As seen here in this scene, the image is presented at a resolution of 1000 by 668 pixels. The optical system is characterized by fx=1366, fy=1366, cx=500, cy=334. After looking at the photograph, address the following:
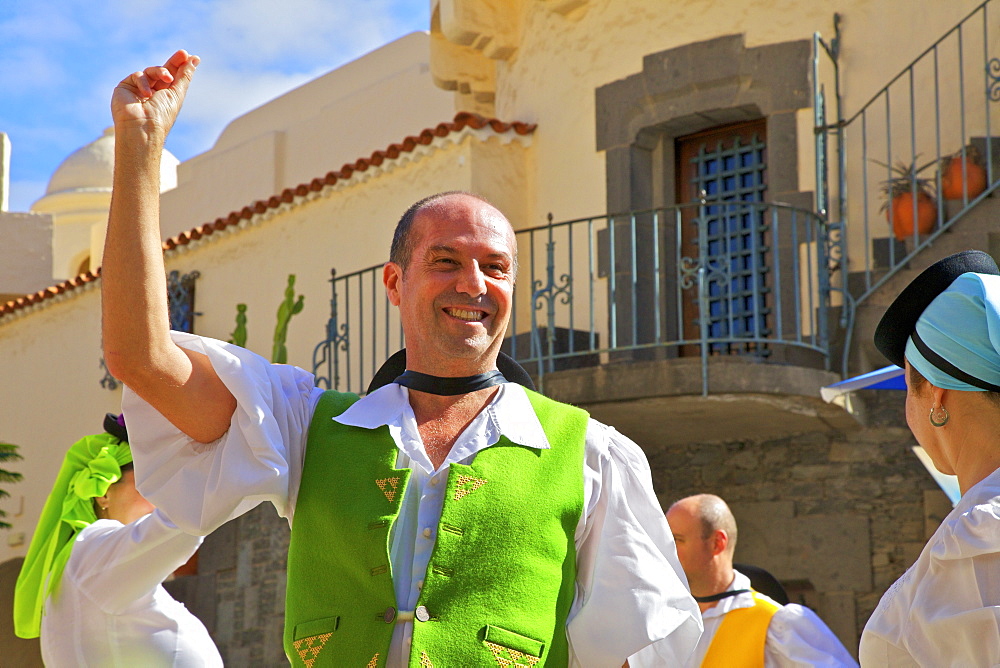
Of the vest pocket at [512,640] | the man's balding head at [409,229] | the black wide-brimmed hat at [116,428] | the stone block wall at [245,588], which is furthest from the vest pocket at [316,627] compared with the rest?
the stone block wall at [245,588]

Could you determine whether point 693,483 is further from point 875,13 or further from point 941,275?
point 941,275

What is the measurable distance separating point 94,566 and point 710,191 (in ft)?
21.1

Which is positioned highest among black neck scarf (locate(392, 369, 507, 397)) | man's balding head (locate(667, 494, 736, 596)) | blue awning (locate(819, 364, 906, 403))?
blue awning (locate(819, 364, 906, 403))

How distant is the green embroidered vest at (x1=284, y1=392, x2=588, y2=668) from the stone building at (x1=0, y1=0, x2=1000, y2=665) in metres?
5.24

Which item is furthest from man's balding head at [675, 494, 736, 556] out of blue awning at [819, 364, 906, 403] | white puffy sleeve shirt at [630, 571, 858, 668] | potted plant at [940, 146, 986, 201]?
potted plant at [940, 146, 986, 201]

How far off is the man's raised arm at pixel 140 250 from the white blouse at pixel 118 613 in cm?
135

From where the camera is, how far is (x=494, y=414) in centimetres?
258

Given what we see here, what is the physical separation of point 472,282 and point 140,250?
25.3 inches

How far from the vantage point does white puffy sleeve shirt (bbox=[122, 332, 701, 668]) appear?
2.37 metres

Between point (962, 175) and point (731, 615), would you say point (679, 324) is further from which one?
point (731, 615)

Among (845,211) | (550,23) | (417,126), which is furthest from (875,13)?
(417,126)

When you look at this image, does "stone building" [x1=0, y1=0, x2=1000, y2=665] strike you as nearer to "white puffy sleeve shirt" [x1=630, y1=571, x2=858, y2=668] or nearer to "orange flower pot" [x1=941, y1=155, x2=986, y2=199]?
"orange flower pot" [x1=941, y1=155, x2=986, y2=199]

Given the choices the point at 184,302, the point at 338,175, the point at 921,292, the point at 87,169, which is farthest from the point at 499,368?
the point at 87,169

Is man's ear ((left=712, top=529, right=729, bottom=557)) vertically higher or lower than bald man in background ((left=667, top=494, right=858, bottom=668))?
higher
